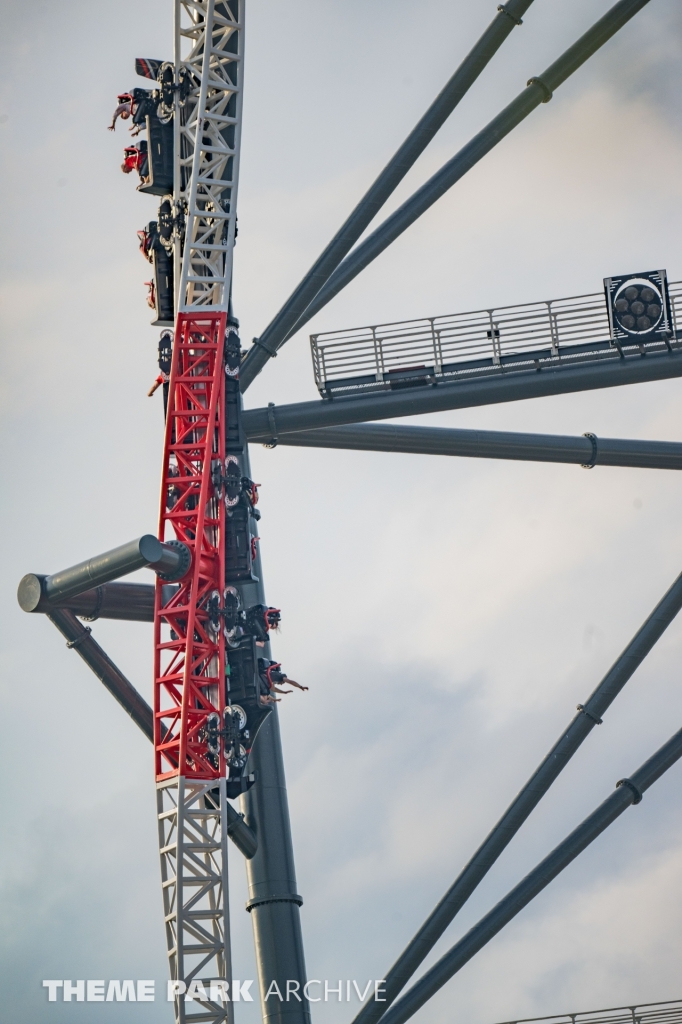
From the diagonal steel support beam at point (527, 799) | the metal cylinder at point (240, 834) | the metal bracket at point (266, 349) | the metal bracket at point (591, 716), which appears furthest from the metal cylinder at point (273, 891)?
the metal bracket at point (266, 349)

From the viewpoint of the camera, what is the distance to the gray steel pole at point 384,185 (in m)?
33.8

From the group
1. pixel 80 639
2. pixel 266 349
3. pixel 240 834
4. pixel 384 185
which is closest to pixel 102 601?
pixel 80 639

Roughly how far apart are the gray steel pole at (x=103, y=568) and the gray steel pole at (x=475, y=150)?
602 cm

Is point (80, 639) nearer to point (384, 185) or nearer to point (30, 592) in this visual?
point (30, 592)

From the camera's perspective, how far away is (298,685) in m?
34.0

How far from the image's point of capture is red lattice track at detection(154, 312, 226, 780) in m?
33.2

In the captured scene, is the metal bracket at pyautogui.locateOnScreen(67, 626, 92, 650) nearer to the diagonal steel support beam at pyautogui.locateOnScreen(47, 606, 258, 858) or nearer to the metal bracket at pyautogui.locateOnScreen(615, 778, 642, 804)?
the diagonal steel support beam at pyautogui.locateOnScreen(47, 606, 258, 858)

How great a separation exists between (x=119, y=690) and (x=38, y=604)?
9.89 feet

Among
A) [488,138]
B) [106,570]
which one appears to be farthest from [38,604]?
[488,138]

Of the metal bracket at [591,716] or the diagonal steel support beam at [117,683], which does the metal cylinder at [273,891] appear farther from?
the metal bracket at [591,716]

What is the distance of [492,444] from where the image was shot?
3438cm

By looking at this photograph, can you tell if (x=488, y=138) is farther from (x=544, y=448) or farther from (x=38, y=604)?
(x=38, y=604)

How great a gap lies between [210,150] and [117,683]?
11031 millimetres

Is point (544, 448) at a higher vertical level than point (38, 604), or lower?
higher
